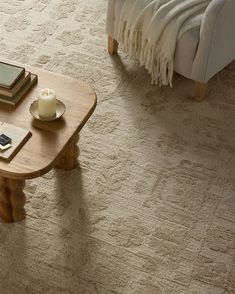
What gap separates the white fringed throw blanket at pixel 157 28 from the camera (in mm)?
2344

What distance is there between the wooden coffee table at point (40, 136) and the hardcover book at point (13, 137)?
0.05 ft

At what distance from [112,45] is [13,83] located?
0.93 meters

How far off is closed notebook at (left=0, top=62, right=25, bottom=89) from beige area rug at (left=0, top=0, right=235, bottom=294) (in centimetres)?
44

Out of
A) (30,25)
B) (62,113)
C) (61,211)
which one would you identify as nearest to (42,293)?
(61,211)

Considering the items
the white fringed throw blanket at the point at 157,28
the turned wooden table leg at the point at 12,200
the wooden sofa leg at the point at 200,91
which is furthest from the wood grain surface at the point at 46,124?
the wooden sofa leg at the point at 200,91

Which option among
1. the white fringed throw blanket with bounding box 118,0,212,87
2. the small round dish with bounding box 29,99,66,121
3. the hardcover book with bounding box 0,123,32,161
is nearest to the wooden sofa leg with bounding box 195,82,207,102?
the white fringed throw blanket with bounding box 118,0,212,87

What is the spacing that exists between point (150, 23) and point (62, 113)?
75 cm

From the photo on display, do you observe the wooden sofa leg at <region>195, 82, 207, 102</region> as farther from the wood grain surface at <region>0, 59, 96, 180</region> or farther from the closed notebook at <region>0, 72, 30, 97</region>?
the closed notebook at <region>0, 72, 30, 97</region>

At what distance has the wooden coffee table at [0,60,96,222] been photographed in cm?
173

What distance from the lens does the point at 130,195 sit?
6.93 feet

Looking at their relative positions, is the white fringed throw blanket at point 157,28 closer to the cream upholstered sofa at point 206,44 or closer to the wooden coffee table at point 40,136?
the cream upholstered sofa at point 206,44

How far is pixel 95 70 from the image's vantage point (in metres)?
2.66

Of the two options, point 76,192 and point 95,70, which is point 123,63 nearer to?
point 95,70

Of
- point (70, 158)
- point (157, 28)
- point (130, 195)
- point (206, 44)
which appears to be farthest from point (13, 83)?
point (206, 44)
